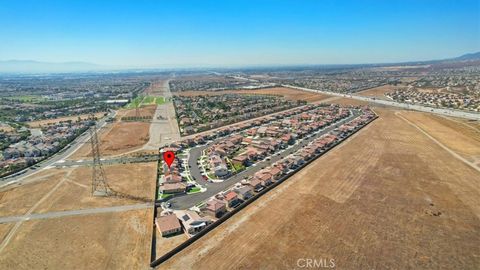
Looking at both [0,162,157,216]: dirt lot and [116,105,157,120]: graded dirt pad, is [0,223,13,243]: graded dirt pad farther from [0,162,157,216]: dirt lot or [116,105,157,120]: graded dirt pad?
[116,105,157,120]: graded dirt pad

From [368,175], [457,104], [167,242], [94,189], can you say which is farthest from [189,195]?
[457,104]

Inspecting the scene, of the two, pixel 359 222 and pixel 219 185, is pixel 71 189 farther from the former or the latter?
pixel 359 222

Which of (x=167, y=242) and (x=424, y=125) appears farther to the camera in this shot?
(x=424, y=125)

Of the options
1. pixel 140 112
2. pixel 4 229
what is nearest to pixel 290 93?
pixel 140 112

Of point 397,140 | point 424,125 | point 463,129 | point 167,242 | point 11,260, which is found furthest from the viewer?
point 424,125

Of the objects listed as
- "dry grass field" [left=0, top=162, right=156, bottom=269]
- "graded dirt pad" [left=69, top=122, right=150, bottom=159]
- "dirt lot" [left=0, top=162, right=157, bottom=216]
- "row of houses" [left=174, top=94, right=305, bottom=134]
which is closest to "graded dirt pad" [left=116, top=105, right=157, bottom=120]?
"row of houses" [left=174, top=94, right=305, bottom=134]

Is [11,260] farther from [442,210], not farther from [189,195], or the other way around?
[442,210]
